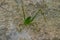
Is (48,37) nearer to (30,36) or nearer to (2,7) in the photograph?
(30,36)

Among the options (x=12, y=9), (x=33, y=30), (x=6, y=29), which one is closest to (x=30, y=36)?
(x=33, y=30)

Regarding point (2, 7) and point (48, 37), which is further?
point (2, 7)

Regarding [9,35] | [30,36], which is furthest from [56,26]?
[9,35]

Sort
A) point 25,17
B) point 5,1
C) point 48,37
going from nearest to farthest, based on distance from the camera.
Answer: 1. point 48,37
2. point 25,17
3. point 5,1

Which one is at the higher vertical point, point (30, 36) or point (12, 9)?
point (12, 9)

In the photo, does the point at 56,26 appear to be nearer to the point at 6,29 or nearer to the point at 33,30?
the point at 33,30

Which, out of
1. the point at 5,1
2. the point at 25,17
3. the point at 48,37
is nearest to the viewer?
the point at 48,37
